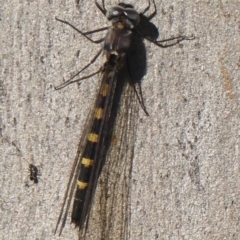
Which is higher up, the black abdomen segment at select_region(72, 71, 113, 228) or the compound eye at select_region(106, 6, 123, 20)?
the compound eye at select_region(106, 6, 123, 20)

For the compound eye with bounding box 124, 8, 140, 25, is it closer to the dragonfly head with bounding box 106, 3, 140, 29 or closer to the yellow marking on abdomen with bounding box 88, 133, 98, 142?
the dragonfly head with bounding box 106, 3, 140, 29

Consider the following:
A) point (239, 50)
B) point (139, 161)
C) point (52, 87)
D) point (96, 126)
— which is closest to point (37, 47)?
point (52, 87)

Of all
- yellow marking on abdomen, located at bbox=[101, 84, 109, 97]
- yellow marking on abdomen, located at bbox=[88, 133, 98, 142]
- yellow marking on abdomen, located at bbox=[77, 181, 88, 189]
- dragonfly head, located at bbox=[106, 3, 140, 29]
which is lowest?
yellow marking on abdomen, located at bbox=[77, 181, 88, 189]

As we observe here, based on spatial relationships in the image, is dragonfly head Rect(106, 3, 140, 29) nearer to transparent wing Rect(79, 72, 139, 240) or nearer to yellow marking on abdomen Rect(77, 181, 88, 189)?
transparent wing Rect(79, 72, 139, 240)

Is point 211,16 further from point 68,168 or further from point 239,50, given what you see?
point 68,168

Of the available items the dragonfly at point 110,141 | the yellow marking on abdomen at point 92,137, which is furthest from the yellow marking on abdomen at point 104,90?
the yellow marking on abdomen at point 92,137

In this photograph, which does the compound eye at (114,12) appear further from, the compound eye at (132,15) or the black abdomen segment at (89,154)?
the black abdomen segment at (89,154)

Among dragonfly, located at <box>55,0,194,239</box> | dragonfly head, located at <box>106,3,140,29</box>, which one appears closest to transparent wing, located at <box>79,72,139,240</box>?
dragonfly, located at <box>55,0,194,239</box>
